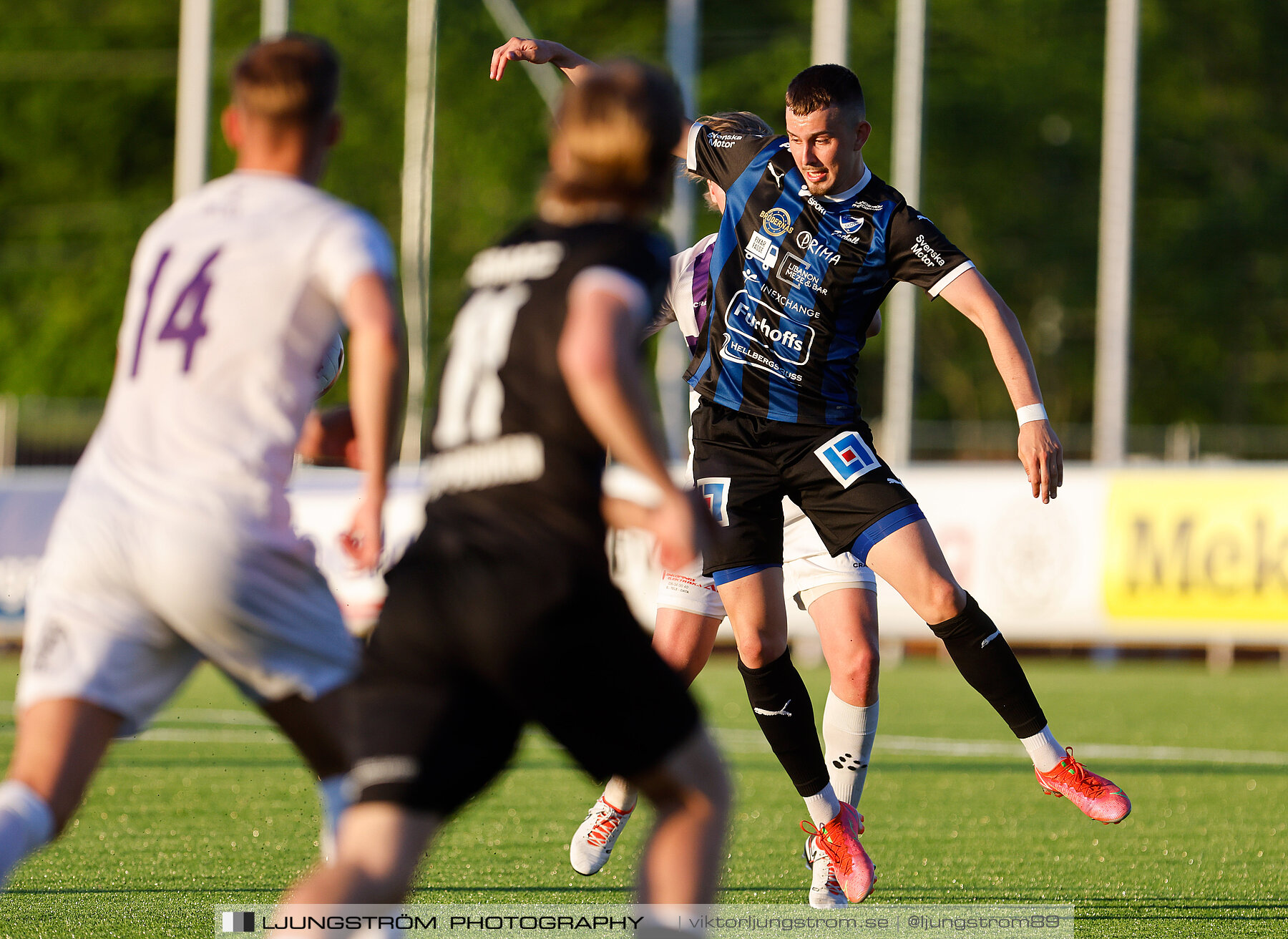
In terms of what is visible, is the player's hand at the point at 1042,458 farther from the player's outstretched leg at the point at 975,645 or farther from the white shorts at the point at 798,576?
the white shorts at the point at 798,576

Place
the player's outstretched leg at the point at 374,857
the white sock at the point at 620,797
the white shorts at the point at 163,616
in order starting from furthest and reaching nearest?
the white sock at the point at 620,797 < the white shorts at the point at 163,616 < the player's outstretched leg at the point at 374,857

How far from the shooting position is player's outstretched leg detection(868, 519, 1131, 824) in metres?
5.91

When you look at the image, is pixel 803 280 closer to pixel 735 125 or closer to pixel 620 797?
pixel 735 125

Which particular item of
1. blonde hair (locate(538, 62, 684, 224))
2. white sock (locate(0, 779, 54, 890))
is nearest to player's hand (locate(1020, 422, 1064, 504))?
blonde hair (locate(538, 62, 684, 224))

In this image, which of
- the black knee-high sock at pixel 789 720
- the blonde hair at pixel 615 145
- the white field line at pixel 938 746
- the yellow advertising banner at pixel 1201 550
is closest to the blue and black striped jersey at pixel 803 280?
the black knee-high sock at pixel 789 720

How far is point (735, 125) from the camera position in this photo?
656cm

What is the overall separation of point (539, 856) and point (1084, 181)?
109ft

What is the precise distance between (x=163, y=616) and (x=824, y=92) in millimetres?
3127

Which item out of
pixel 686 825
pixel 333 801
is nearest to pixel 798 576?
pixel 333 801

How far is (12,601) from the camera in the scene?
17.8 meters

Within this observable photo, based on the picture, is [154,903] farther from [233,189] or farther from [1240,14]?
[1240,14]

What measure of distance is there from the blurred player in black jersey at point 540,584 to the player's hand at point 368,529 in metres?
0.14

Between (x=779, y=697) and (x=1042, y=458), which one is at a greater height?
(x=1042, y=458)

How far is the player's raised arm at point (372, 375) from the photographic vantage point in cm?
354
